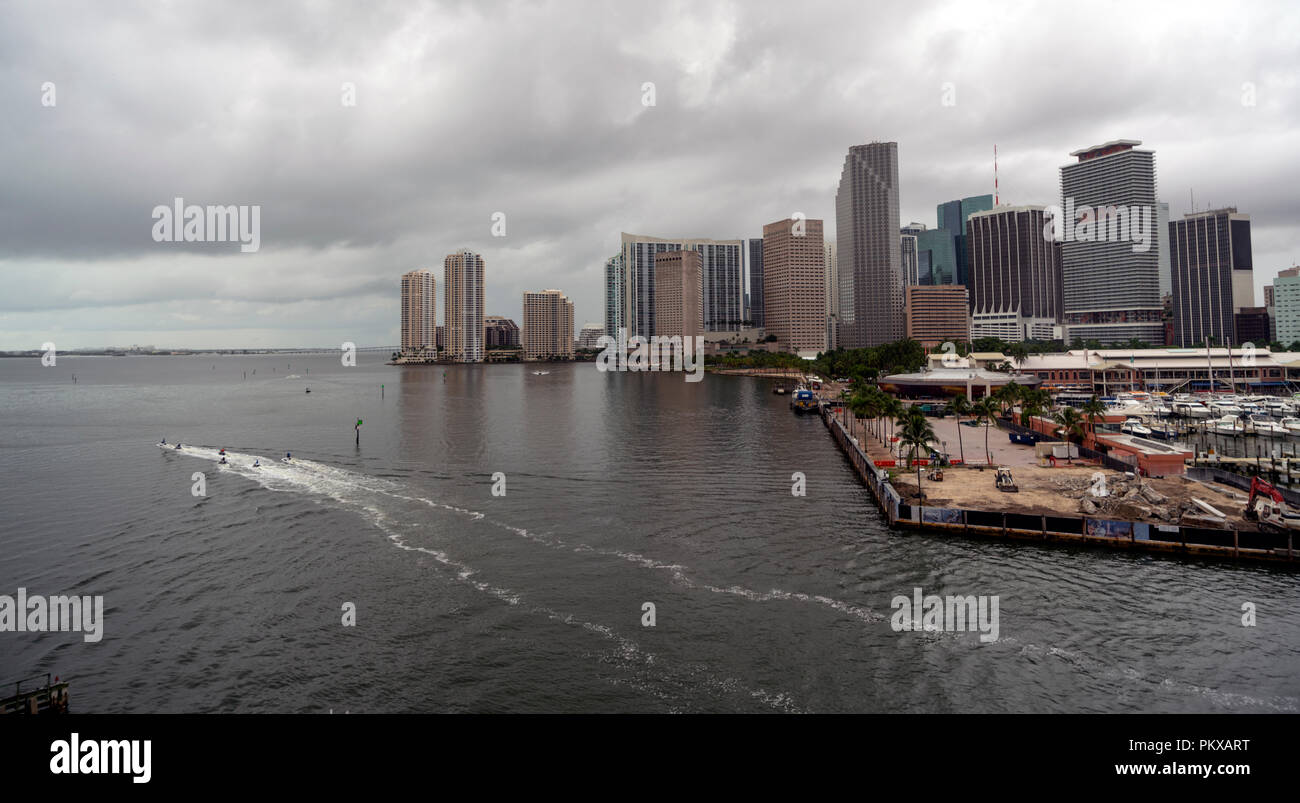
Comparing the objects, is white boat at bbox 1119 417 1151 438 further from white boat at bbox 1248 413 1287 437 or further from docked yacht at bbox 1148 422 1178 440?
white boat at bbox 1248 413 1287 437

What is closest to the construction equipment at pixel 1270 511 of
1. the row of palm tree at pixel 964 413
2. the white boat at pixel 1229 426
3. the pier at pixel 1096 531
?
the pier at pixel 1096 531

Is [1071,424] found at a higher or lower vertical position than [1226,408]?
lower

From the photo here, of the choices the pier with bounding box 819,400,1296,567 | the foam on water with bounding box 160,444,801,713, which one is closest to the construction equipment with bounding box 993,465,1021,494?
the pier with bounding box 819,400,1296,567

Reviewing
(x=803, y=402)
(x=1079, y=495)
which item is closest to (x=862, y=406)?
(x=1079, y=495)

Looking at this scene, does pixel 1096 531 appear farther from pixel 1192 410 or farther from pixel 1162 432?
pixel 1192 410

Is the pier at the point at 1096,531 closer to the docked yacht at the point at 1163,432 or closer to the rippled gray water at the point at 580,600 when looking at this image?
the rippled gray water at the point at 580,600

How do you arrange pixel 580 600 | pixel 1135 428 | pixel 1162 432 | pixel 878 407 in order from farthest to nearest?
1. pixel 1162 432
2. pixel 1135 428
3. pixel 878 407
4. pixel 580 600
